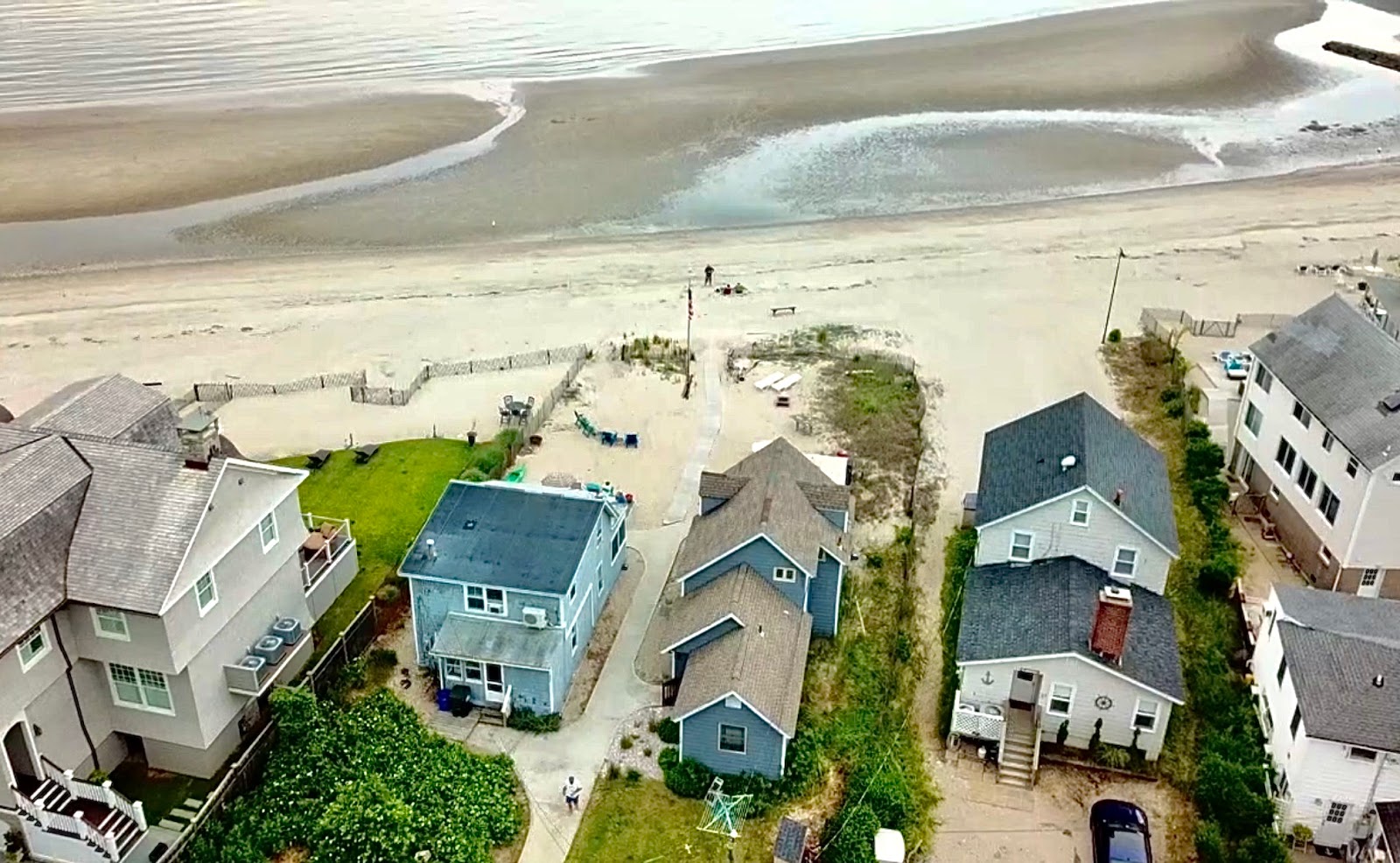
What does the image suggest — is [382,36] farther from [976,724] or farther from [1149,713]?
[1149,713]

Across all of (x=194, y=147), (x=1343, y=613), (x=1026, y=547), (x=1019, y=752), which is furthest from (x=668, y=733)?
(x=194, y=147)

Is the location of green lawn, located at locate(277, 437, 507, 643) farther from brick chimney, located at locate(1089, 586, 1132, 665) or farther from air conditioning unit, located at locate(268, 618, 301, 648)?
brick chimney, located at locate(1089, 586, 1132, 665)

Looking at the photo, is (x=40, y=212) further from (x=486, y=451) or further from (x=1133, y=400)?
(x=1133, y=400)

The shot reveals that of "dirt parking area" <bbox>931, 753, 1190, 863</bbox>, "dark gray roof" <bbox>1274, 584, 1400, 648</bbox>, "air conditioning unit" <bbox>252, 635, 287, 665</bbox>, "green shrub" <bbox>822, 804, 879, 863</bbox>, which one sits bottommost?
"dirt parking area" <bbox>931, 753, 1190, 863</bbox>

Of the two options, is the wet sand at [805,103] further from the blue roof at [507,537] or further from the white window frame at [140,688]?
the white window frame at [140,688]

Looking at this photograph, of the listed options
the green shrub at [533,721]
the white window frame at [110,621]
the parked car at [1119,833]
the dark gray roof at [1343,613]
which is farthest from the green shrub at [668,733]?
the dark gray roof at [1343,613]

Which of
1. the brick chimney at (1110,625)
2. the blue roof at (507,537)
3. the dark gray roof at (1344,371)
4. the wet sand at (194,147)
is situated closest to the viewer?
the brick chimney at (1110,625)

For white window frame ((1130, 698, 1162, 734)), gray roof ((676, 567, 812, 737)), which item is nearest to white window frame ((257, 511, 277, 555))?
gray roof ((676, 567, 812, 737))
